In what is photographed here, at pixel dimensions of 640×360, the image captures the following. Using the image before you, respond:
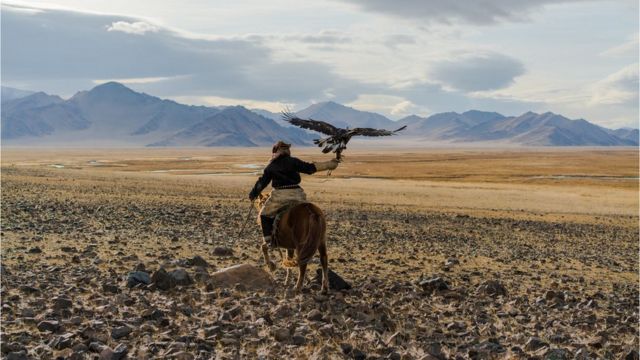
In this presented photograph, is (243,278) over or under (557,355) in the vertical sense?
over

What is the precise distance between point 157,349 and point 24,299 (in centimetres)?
340

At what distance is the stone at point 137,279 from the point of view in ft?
36.8

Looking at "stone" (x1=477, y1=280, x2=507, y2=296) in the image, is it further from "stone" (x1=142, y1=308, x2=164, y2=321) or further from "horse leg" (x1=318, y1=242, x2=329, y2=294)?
"stone" (x1=142, y1=308, x2=164, y2=321)

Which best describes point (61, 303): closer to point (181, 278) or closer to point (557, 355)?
point (181, 278)

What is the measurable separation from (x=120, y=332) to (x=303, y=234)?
14.4ft

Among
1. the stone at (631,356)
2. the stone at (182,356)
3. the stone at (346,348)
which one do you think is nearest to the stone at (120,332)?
the stone at (182,356)

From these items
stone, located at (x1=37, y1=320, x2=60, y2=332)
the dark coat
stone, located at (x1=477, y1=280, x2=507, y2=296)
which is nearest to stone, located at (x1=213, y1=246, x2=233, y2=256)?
the dark coat

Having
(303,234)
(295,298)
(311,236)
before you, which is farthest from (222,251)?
(295,298)

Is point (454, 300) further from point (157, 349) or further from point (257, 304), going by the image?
point (157, 349)

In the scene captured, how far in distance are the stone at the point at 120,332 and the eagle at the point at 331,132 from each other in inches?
186

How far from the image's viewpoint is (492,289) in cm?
1295

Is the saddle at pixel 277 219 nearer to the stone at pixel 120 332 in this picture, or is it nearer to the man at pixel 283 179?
the man at pixel 283 179

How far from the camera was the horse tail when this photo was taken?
11594mm

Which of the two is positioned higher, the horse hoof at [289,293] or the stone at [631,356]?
the horse hoof at [289,293]
